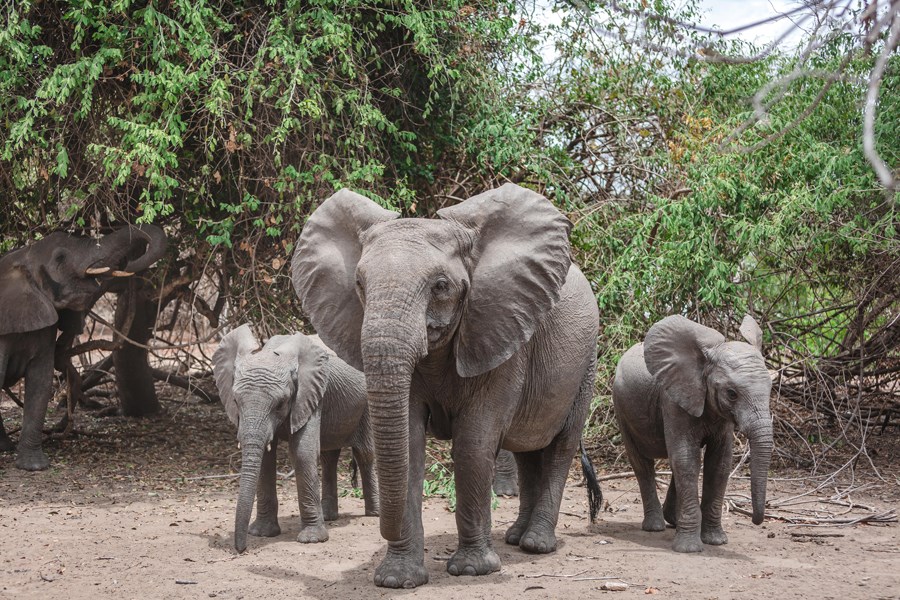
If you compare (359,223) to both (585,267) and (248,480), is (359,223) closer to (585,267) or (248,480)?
(248,480)

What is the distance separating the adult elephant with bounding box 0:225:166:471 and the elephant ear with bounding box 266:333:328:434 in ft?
9.51

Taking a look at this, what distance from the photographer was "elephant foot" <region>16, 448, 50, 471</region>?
8.60m

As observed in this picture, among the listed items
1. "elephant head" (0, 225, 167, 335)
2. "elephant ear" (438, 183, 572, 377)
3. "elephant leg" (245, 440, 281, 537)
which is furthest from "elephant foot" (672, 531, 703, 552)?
"elephant head" (0, 225, 167, 335)

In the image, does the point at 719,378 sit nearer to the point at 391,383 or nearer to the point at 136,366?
the point at 391,383

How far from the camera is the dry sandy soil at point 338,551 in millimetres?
5020

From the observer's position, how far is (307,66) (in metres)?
8.13

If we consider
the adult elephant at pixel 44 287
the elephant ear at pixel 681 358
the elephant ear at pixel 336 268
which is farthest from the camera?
the adult elephant at pixel 44 287

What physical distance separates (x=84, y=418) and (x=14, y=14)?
16.4 ft

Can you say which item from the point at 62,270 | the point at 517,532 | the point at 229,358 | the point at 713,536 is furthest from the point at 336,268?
the point at 62,270

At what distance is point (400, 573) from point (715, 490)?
7.32ft

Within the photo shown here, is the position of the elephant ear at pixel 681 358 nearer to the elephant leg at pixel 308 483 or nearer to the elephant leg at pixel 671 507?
the elephant leg at pixel 671 507

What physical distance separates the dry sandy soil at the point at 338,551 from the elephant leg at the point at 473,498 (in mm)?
91

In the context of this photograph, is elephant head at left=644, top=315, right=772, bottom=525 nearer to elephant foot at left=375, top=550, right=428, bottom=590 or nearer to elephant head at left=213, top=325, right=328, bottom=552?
elephant foot at left=375, top=550, right=428, bottom=590

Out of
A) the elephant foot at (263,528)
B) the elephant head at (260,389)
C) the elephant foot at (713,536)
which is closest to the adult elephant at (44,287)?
the elephant head at (260,389)
